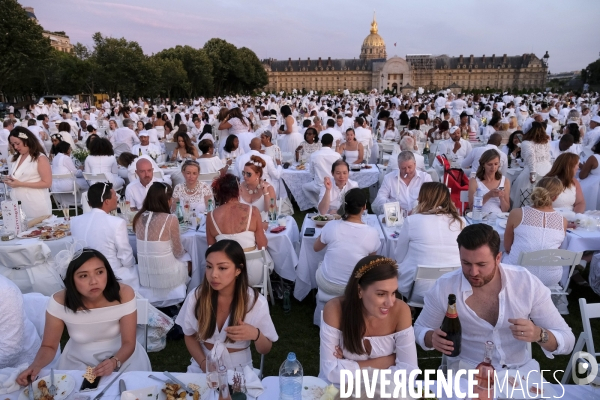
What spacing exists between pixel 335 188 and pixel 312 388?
354 centimetres

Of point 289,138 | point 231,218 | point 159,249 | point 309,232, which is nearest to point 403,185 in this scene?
point 309,232

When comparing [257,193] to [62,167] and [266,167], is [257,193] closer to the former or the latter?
[266,167]

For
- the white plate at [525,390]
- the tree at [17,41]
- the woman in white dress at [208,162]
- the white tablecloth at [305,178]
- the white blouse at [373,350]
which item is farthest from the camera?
the tree at [17,41]

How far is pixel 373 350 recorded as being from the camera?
235 cm

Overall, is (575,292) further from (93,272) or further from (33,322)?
(33,322)

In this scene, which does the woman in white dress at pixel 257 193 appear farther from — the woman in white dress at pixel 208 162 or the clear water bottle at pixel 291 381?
the clear water bottle at pixel 291 381

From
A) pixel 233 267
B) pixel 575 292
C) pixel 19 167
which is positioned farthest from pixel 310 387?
pixel 19 167

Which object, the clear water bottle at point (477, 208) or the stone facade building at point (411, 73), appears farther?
the stone facade building at point (411, 73)

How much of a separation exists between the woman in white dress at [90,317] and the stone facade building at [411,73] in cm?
9633

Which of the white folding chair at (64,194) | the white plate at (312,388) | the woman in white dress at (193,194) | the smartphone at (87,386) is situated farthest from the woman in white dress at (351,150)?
the smartphone at (87,386)

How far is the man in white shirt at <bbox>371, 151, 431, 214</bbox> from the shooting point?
5430 mm

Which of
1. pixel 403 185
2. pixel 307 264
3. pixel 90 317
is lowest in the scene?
pixel 307 264

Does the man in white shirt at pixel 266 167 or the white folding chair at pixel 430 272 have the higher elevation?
the man in white shirt at pixel 266 167

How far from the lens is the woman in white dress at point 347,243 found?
3.64 metres
